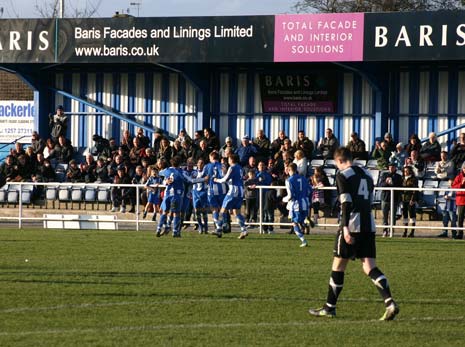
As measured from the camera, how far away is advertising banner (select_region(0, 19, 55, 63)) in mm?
34125

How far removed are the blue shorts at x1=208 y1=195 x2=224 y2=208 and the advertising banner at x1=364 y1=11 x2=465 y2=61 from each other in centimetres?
674

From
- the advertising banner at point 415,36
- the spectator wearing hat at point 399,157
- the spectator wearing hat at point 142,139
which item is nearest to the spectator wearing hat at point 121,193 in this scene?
the spectator wearing hat at point 142,139

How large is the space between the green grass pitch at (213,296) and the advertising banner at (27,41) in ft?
40.8

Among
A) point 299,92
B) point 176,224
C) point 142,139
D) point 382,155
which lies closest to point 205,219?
point 176,224

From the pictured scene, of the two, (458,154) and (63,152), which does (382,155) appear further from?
(63,152)

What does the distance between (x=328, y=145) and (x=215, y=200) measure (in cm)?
609

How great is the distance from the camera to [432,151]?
98.3 ft

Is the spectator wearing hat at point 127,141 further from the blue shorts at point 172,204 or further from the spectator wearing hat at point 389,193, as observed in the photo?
the spectator wearing hat at point 389,193

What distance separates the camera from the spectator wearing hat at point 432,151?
2991 cm

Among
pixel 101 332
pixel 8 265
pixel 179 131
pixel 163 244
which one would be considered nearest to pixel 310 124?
pixel 179 131

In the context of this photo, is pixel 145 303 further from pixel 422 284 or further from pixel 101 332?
pixel 422 284

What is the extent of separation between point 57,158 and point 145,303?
21.3 m

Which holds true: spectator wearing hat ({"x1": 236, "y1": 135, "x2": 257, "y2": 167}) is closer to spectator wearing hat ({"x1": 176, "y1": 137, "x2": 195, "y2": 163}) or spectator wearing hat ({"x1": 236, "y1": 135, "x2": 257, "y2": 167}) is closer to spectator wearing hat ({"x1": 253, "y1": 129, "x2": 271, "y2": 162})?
spectator wearing hat ({"x1": 253, "y1": 129, "x2": 271, "y2": 162})

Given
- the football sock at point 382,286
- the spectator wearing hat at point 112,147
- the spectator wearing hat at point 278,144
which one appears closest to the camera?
the football sock at point 382,286
